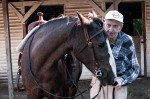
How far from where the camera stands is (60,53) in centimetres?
401

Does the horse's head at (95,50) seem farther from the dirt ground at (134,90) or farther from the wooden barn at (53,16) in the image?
the wooden barn at (53,16)

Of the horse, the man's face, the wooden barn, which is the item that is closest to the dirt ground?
the wooden barn

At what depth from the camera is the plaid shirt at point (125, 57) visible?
379 cm

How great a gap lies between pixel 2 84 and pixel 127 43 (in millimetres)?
9361

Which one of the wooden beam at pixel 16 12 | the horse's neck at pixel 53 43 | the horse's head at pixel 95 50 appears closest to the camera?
the horse's head at pixel 95 50

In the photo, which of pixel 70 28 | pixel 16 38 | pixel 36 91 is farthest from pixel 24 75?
pixel 16 38

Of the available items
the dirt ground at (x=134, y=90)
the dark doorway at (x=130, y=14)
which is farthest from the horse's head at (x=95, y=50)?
the dark doorway at (x=130, y=14)

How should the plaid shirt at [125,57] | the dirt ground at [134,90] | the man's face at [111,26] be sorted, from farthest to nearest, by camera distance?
the dirt ground at [134,90] → the plaid shirt at [125,57] → the man's face at [111,26]

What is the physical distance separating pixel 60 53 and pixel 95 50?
1.86 ft

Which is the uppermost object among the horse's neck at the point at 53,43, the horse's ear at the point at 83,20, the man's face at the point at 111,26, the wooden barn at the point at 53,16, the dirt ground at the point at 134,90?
the horse's ear at the point at 83,20

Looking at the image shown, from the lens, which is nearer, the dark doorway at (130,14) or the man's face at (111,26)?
the man's face at (111,26)

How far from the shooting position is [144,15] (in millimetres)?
12672

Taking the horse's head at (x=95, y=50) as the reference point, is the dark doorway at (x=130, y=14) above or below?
below

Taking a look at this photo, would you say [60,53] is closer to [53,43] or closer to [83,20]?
[53,43]
